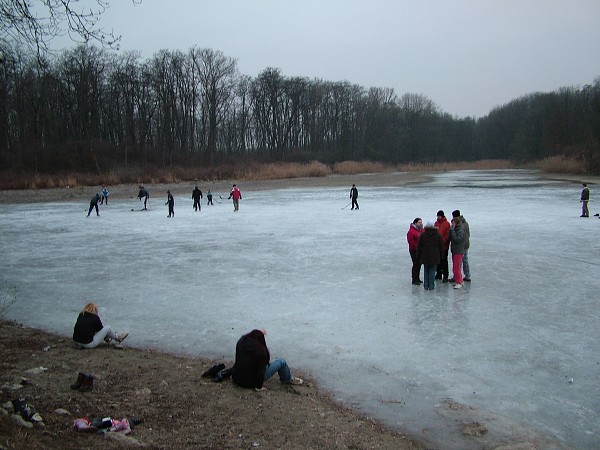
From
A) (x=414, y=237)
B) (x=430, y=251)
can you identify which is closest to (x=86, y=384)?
(x=430, y=251)

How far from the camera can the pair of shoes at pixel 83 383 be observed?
5215mm

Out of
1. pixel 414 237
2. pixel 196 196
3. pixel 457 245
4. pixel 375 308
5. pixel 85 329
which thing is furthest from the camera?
pixel 196 196

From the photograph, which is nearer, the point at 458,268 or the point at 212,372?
the point at 212,372

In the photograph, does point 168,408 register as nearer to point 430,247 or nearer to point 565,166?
point 430,247

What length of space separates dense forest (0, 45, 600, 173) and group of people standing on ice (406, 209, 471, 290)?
2378cm

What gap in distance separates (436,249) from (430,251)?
128mm

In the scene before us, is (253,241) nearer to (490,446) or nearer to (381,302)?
(381,302)

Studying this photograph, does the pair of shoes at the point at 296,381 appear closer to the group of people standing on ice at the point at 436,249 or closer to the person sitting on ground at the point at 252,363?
the person sitting on ground at the point at 252,363

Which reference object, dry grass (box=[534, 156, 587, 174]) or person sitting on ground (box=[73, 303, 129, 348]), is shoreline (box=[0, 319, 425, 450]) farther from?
dry grass (box=[534, 156, 587, 174])

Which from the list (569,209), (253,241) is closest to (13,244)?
(253,241)

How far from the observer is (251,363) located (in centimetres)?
546

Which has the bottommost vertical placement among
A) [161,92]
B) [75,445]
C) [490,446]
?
[490,446]

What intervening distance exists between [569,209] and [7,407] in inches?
851

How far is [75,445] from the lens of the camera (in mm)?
3867
